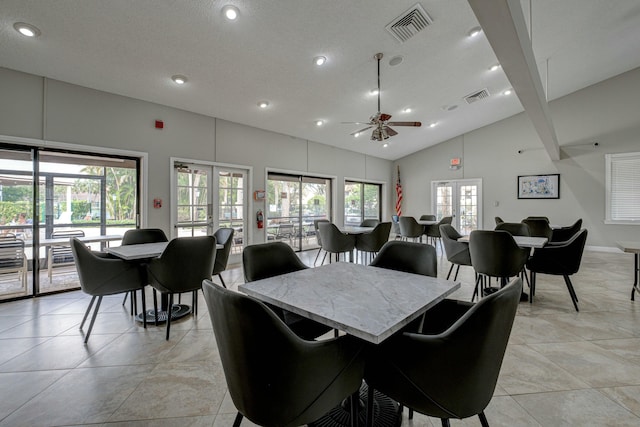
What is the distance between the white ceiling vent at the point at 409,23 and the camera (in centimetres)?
318

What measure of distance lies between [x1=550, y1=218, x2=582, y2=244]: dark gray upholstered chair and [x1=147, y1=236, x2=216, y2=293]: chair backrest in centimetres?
591

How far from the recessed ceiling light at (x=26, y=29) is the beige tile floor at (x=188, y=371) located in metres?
3.03

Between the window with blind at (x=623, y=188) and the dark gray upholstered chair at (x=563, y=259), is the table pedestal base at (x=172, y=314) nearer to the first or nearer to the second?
the dark gray upholstered chair at (x=563, y=259)

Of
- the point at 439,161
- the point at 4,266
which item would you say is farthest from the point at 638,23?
the point at 4,266

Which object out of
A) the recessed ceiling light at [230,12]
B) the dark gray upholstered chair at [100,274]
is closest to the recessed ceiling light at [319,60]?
the recessed ceiling light at [230,12]

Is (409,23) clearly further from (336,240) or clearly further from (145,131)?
(145,131)

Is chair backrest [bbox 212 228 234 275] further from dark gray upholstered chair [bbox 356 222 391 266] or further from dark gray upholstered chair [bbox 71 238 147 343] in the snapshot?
dark gray upholstered chair [bbox 356 222 391 266]

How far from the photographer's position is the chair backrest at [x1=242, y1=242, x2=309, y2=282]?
1880 millimetres

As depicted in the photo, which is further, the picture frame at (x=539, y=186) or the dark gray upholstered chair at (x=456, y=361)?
the picture frame at (x=539, y=186)

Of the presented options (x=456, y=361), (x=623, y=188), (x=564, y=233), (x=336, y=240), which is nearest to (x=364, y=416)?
(x=456, y=361)

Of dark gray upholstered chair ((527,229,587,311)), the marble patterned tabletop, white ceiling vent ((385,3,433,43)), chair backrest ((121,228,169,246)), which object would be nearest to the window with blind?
dark gray upholstered chair ((527,229,587,311))

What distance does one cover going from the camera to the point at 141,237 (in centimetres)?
337

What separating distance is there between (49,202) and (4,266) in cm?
95

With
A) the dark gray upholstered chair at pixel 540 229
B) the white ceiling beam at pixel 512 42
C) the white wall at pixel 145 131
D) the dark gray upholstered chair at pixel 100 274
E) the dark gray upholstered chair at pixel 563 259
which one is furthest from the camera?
the dark gray upholstered chair at pixel 540 229
